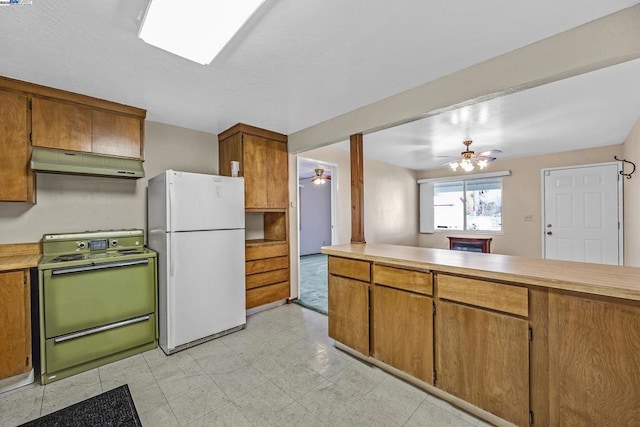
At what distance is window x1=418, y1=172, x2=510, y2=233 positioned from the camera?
5.91m

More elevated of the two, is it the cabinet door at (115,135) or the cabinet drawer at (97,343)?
the cabinet door at (115,135)

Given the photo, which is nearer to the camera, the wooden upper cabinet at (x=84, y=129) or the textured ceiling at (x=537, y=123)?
the wooden upper cabinet at (x=84, y=129)

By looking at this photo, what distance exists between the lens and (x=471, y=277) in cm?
159

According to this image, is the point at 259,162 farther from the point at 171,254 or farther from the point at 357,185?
the point at 171,254

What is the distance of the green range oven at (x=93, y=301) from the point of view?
200cm

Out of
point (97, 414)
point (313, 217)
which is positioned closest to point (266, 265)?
point (97, 414)

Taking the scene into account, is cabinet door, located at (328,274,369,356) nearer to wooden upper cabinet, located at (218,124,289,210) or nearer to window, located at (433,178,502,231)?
wooden upper cabinet, located at (218,124,289,210)

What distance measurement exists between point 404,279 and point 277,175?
2.27 metres

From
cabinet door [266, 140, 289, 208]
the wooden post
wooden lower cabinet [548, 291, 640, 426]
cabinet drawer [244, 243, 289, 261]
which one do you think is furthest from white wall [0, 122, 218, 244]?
wooden lower cabinet [548, 291, 640, 426]

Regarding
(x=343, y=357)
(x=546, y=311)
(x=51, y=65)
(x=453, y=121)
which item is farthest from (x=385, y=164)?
(x=51, y=65)

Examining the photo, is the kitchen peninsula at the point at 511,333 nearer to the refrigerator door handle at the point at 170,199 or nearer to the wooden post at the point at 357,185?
the wooden post at the point at 357,185

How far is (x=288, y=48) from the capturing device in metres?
1.75

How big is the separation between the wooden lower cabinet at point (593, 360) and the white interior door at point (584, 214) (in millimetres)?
4760

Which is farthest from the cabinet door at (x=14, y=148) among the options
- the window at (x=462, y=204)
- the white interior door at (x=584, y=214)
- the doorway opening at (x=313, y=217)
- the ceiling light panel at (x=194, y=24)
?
the white interior door at (x=584, y=214)
